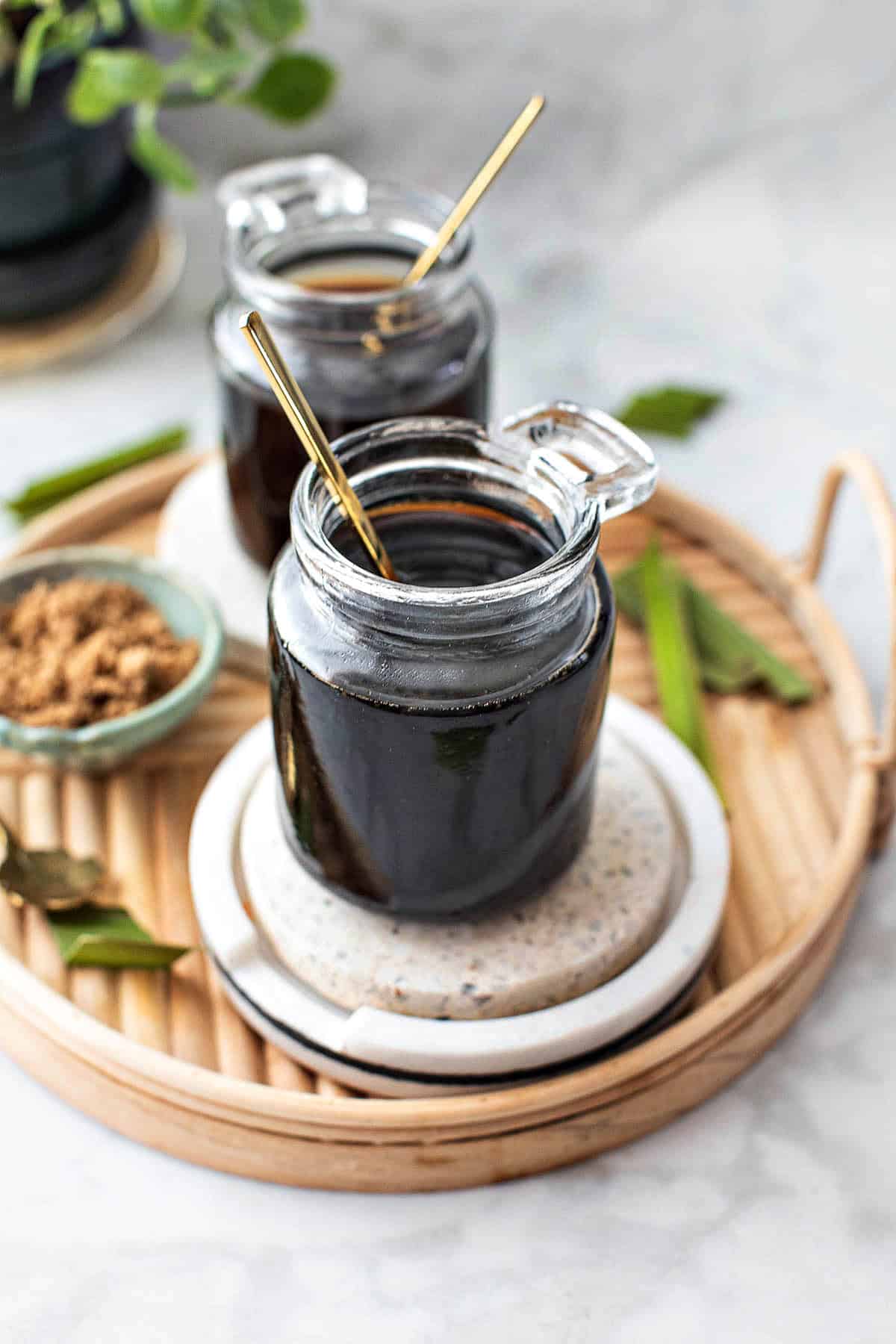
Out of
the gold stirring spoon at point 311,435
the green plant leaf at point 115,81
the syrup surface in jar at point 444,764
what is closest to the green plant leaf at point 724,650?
the syrup surface in jar at point 444,764

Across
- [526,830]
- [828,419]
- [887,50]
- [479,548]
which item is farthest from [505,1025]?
[887,50]

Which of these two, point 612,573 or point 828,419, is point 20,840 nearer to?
point 612,573

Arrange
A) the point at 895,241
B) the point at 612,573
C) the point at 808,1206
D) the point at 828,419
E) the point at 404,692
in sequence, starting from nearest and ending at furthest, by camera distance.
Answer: the point at 404,692 < the point at 808,1206 < the point at 612,573 < the point at 828,419 < the point at 895,241

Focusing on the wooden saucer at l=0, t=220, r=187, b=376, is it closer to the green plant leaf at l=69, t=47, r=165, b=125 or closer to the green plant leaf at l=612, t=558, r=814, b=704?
the green plant leaf at l=69, t=47, r=165, b=125

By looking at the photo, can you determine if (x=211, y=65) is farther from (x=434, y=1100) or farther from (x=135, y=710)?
(x=434, y=1100)

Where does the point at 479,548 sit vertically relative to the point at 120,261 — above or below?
above

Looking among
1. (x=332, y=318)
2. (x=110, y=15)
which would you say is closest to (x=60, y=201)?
(x=110, y=15)

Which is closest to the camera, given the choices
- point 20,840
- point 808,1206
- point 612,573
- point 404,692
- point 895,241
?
point 404,692
